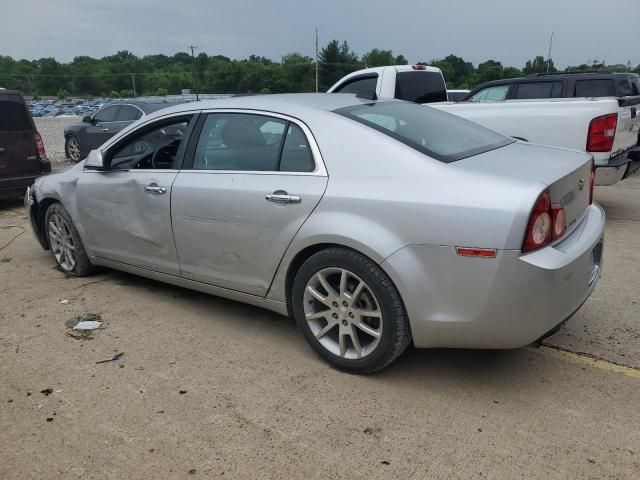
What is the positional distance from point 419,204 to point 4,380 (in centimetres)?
263

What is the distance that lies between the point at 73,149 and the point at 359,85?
28.0ft

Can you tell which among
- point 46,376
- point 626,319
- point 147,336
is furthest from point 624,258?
point 46,376

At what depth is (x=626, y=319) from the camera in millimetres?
3691

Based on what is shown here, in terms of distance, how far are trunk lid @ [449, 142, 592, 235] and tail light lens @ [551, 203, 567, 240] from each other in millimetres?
37

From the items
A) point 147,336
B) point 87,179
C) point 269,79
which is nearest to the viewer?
point 147,336

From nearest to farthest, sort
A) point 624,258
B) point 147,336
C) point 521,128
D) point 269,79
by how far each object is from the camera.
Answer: point 147,336 < point 624,258 < point 521,128 < point 269,79

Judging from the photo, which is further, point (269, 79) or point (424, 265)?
point (269, 79)

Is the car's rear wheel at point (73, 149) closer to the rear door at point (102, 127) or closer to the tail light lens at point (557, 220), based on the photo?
the rear door at point (102, 127)

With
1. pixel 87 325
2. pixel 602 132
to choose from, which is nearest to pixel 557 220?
pixel 87 325

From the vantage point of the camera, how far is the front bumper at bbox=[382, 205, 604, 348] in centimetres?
247

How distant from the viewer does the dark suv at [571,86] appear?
28.5 ft

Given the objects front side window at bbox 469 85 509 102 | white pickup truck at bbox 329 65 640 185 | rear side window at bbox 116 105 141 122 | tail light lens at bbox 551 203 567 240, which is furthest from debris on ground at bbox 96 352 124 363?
rear side window at bbox 116 105 141 122

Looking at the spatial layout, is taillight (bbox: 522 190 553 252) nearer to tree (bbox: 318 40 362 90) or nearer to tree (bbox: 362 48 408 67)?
tree (bbox: 318 40 362 90)

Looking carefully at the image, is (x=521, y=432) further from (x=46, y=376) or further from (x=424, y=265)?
(x=46, y=376)
